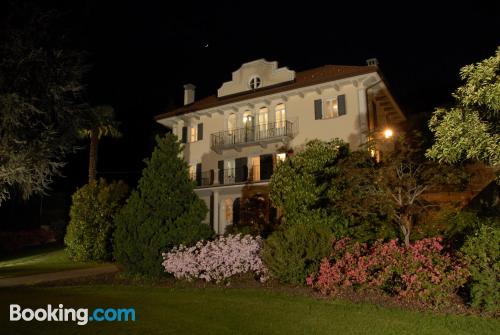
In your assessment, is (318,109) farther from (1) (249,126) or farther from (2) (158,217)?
(2) (158,217)

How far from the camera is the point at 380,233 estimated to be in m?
12.9

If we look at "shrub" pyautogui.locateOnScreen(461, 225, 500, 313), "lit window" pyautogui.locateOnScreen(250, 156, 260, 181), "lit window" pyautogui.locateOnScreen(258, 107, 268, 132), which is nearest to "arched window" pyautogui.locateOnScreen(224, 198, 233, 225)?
"lit window" pyautogui.locateOnScreen(250, 156, 260, 181)

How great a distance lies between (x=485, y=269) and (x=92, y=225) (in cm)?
1747

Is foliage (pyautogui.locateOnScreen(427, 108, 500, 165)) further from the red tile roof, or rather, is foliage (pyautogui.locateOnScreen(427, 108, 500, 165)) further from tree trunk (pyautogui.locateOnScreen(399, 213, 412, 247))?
the red tile roof

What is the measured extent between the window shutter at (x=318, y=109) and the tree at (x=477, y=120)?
1591 centimetres

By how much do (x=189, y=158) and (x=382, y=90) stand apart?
15.4 m

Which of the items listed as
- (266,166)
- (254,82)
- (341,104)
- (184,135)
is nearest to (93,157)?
(184,135)

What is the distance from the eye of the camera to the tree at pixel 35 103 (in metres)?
13.4

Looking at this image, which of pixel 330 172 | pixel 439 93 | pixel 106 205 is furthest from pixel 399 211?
pixel 439 93

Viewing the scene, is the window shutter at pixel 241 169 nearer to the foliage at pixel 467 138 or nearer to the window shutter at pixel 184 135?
the window shutter at pixel 184 135

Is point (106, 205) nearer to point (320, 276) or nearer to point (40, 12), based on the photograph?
point (40, 12)

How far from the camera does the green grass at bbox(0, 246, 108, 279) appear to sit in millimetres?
17078

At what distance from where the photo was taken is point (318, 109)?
82.7ft

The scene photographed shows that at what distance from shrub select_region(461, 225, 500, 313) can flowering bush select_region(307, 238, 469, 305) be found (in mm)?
380
